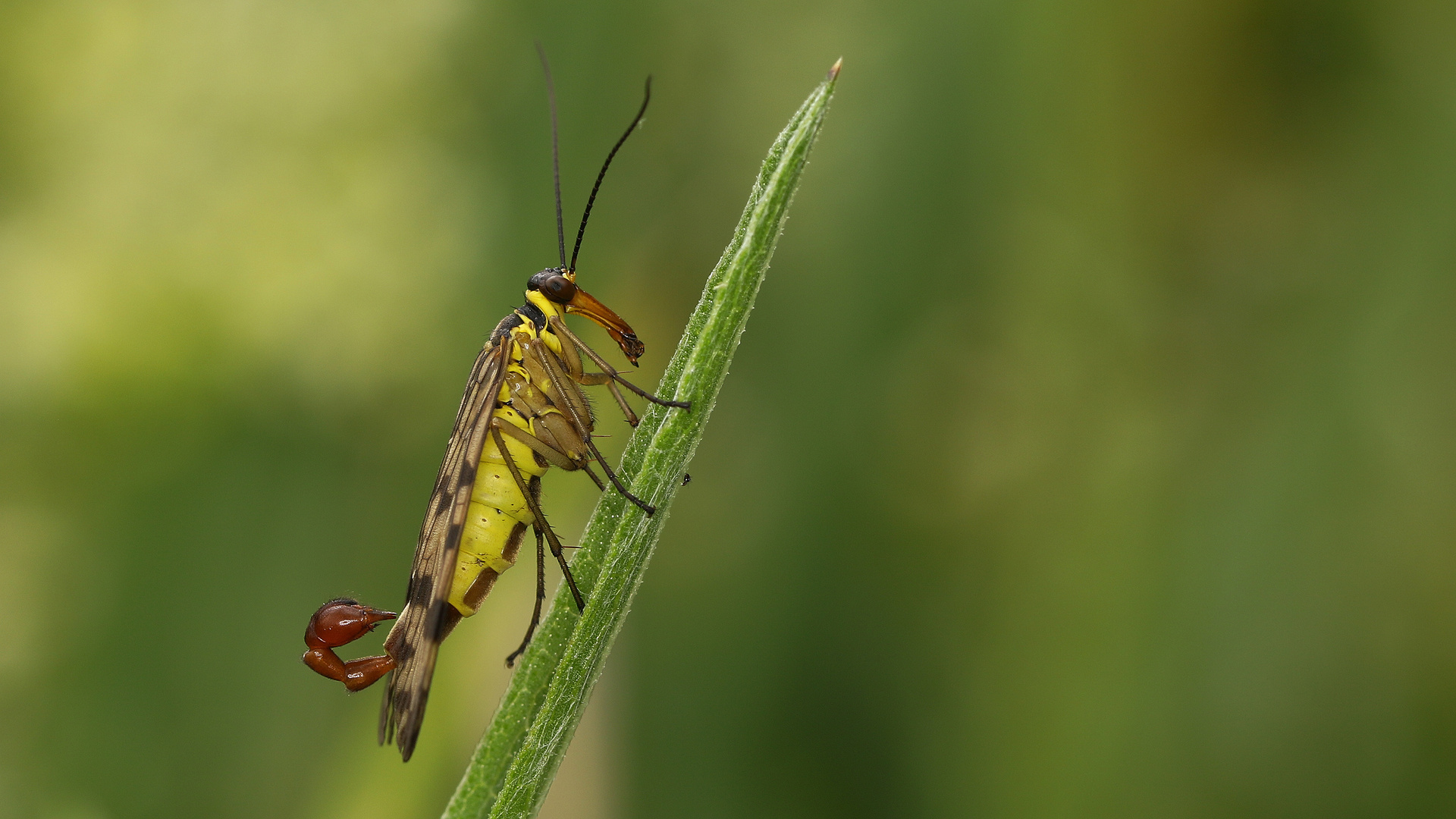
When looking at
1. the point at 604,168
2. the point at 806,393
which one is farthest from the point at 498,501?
the point at 806,393

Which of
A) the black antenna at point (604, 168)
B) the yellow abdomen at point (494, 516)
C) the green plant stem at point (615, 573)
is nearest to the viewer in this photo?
the green plant stem at point (615, 573)

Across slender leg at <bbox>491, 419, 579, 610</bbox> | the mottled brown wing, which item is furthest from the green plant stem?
slender leg at <bbox>491, 419, 579, 610</bbox>

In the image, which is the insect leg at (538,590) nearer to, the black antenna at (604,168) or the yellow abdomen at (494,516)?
the yellow abdomen at (494,516)

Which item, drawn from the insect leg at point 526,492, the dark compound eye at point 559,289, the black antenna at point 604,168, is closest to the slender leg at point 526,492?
the insect leg at point 526,492

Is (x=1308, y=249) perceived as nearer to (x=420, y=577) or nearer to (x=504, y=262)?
(x=504, y=262)

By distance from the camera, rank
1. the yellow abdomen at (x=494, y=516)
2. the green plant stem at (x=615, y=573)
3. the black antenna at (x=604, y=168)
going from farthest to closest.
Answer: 1. the yellow abdomen at (x=494, y=516)
2. the black antenna at (x=604, y=168)
3. the green plant stem at (x=615, y=573)

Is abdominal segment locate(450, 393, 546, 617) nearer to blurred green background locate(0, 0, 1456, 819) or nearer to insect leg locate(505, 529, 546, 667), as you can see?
insect leg locate(505, 529, 546, 667)

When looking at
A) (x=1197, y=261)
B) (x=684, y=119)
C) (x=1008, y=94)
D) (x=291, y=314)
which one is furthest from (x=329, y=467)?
(x=1197, y=261)
